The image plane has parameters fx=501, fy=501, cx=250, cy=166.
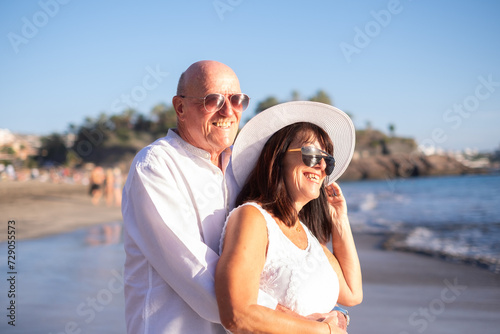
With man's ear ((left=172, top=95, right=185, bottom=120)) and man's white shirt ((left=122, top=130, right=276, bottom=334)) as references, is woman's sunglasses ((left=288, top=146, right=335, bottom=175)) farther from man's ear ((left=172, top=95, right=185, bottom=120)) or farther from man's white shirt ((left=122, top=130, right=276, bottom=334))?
man's ear ((left=172, top=95, right=185, bottom=120))

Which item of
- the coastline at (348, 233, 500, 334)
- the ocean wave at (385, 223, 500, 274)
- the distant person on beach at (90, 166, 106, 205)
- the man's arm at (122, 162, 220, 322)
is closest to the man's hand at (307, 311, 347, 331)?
the man's arm at (122, 162, 220, 322)

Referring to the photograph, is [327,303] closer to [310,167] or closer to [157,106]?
[310,167]

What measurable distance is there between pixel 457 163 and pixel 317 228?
101 metres

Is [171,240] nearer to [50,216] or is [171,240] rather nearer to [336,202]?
[336,202]

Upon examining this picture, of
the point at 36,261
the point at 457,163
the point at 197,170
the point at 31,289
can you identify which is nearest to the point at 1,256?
the point at 36,261

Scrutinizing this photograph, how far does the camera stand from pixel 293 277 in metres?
2.19

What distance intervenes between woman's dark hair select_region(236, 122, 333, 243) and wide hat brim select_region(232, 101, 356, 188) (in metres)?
0.04

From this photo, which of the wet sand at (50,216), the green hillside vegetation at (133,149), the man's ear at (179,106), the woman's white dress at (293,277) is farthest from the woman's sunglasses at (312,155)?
the green hillside vegetation at (133,149)

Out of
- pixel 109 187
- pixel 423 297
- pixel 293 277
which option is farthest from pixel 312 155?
pixel 109 187

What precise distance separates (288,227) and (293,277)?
0.27 m

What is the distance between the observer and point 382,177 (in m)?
95.3

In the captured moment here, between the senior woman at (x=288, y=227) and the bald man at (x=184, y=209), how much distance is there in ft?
0.34

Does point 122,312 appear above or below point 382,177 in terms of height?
above

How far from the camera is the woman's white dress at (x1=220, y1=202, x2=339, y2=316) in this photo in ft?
7.11
